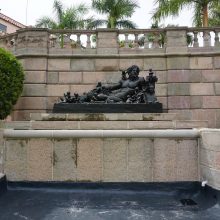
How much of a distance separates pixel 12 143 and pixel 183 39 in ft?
29.4

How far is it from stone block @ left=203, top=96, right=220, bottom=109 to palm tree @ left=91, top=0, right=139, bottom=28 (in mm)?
14716

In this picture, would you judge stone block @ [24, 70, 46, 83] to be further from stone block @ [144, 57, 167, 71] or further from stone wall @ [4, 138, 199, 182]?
stone wall @ [4, 138, 199, 182]

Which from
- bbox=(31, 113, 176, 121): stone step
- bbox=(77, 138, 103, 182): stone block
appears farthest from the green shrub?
bbox=(77, 138, 103, 182): stone block

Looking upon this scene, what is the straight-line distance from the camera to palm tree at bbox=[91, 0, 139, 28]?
1007 inches

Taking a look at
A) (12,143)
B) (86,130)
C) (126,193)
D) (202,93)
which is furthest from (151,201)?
(202,93)

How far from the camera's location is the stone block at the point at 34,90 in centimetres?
1300

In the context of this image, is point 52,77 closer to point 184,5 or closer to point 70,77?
point 70,77

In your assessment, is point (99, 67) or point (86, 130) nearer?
point (86, 130)

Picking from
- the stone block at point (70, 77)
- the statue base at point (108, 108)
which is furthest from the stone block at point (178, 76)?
the statue base at point (108, 108)

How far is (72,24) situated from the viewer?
27422mm

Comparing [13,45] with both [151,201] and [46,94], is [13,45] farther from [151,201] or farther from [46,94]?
[151,201]

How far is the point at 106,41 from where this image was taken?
43.5 ft

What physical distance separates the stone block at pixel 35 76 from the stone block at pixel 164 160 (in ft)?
24.8

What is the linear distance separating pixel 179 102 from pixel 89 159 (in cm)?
682
